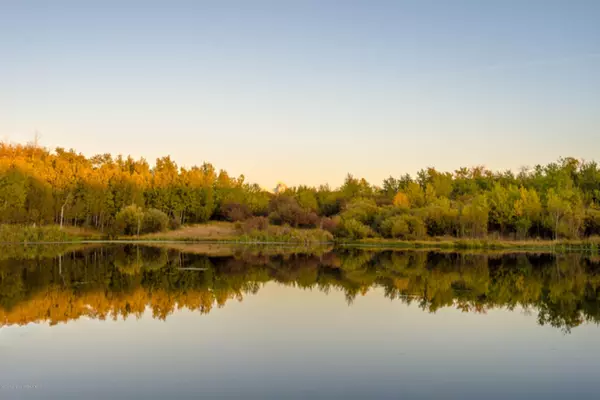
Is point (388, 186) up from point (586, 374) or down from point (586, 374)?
up

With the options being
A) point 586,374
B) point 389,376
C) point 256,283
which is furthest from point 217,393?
point 256,283

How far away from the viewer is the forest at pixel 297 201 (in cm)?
3703

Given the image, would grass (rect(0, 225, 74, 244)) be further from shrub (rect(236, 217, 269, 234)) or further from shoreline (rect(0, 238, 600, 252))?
shrub (rect(236, 217, 269, 234))

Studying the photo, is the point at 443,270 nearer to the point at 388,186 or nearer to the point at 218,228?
the point at 218,228

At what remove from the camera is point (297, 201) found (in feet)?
170

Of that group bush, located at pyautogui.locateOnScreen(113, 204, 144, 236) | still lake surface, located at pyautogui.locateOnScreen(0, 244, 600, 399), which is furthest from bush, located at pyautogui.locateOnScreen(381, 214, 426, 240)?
bush, located at pyautogui.locateOnScreen(113, 204, 144, 236)

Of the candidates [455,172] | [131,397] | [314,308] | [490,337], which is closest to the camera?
[131,397]

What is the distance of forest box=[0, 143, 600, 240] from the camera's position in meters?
37.0

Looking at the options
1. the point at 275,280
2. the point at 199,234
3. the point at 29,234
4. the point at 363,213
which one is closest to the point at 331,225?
the point at 363,213

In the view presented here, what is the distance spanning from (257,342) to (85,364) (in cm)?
280

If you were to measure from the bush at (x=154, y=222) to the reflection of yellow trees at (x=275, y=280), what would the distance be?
20074 millimetres

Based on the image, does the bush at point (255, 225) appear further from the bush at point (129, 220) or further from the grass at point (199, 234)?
the bush at point (129, 220)

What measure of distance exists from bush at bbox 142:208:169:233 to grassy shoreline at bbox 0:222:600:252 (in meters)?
0.89

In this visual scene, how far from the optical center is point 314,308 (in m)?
12.6
